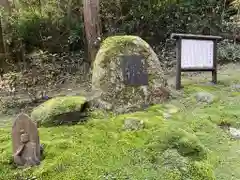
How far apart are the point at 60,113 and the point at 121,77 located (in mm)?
1201

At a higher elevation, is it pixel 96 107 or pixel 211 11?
pixel 211 11

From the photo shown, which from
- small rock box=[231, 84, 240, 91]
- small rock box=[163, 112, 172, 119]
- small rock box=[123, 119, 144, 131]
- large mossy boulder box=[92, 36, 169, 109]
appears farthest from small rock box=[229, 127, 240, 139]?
small rock box=[231, 84, 240, 91]

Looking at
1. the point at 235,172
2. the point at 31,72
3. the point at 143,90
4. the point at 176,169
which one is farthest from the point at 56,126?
the point at 31,72

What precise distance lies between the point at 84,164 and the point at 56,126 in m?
1.31

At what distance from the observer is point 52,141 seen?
3611mm

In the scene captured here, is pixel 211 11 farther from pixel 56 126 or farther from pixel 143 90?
pixel 56 126

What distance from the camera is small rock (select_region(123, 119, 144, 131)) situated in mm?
3940

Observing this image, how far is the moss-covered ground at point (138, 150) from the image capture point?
2967 millimetres

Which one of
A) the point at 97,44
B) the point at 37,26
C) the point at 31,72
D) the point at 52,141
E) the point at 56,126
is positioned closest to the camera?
the point at 52,141

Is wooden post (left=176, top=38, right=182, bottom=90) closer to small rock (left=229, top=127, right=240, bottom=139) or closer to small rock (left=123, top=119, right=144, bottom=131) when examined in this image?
small rock (left=229, top=127, right=240, bottom=139)

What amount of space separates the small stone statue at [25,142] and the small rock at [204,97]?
10.2 feet

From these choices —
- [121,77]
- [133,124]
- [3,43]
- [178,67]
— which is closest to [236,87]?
[178,67]

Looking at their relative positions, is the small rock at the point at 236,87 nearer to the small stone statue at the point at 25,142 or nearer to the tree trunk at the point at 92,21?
the tree trunk at the point at 92,21

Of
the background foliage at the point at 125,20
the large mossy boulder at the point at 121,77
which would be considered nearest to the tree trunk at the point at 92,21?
the background foliage at the point at 125,20
